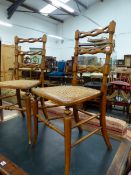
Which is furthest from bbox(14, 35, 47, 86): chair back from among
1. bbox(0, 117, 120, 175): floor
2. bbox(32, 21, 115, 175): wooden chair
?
bbox(0, 117, 120, 175): floor

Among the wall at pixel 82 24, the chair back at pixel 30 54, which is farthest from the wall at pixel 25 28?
the chair back at pixel 30 54

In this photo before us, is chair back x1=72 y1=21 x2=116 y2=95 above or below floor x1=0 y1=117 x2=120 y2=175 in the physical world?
above

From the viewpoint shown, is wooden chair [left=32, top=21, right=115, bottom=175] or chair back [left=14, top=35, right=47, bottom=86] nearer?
wooden chair [left=32, top=21, right=115, bottom=175]

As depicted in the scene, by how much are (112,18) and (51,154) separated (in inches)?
338

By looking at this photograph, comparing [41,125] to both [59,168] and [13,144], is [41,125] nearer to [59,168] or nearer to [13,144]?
[13,144]

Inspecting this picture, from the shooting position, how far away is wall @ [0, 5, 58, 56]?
703 centimetres

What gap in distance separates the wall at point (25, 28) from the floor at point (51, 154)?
648cm

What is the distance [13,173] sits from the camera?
1.00 m

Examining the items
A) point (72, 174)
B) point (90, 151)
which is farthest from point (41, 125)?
point (72, 174)

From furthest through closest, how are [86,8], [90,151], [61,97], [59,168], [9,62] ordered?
[86,8], [9,62], [90,151], [59,168], [61,97]

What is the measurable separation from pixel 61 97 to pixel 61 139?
67 cm

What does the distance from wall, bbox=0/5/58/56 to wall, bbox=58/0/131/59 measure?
1.14 metres

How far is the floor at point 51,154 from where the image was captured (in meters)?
1.08

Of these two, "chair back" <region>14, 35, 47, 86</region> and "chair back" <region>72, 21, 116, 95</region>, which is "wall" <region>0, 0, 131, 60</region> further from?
"chair back" <region>72, 21, 116, 95</region>
